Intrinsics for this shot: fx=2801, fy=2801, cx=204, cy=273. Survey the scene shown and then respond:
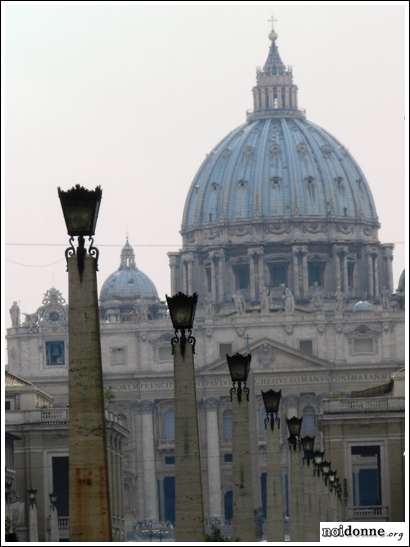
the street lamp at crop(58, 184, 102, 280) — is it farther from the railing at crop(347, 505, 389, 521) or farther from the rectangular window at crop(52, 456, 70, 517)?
the rectangular window at crop(52, 456, 70, 517)

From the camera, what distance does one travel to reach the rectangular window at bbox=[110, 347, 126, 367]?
197500 mm

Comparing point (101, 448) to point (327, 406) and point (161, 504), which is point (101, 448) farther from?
point (161, 504)

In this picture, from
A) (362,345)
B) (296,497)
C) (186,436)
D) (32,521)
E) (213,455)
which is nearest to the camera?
(186,436)

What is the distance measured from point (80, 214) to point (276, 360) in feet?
529

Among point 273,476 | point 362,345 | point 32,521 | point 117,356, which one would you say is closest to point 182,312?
point 273,476

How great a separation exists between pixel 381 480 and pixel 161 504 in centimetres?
8394

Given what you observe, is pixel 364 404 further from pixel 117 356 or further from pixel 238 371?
pixel 117 356

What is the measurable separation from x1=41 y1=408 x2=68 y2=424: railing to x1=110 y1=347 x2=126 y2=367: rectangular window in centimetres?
8632

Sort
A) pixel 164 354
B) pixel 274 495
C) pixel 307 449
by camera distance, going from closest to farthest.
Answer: pixel 274 495 < pixel 307 449 < pixel 164 354

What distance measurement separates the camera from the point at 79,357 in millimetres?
29375

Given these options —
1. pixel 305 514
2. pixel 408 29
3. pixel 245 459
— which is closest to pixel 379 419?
pixel 305 514

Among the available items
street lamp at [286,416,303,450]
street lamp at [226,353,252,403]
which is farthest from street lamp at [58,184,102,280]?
street lamp at [286,416,303,450]

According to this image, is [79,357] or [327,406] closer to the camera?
[79,357]

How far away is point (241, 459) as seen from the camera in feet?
138
